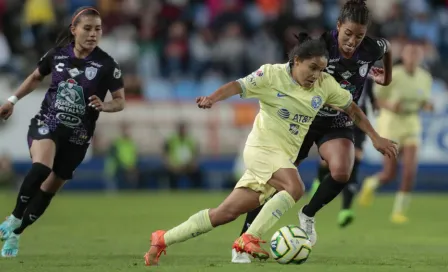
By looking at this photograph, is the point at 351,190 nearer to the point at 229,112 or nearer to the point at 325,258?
the point at 325,258

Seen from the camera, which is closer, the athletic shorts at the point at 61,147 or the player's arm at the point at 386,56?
the athletic shorts at the point at 61,147

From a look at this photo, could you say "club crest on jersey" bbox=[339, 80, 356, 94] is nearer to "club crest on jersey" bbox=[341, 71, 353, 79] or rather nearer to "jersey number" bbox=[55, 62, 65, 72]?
"club crest on jersey" bbox=[341, 71, 353, 79]

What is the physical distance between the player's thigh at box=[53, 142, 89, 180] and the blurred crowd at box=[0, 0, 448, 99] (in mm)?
13369

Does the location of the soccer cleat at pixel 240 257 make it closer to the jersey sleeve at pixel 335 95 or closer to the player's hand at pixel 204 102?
the player's hand at pixel 204 102

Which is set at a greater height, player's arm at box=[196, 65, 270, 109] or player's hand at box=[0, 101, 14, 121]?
player's arm at box=[196, 65, 270, 109]

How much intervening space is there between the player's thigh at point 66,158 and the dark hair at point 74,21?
103cm

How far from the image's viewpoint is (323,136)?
10.4 metres

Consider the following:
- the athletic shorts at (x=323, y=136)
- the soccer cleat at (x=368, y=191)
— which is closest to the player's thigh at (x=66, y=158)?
the athletic shorts at (x=323, y=136)

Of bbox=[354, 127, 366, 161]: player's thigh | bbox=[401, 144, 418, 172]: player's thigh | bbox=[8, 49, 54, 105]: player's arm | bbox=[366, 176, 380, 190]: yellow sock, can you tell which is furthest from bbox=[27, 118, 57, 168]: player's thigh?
bbox=[366, 176, 380, 190]: yellow sock

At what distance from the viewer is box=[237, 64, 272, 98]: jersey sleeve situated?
8766mm

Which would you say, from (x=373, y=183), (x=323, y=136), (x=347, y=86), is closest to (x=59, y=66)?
(x=323, y=136)

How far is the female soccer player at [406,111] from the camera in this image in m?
16.2

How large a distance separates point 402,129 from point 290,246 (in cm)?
804

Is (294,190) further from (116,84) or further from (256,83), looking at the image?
(116,84)
